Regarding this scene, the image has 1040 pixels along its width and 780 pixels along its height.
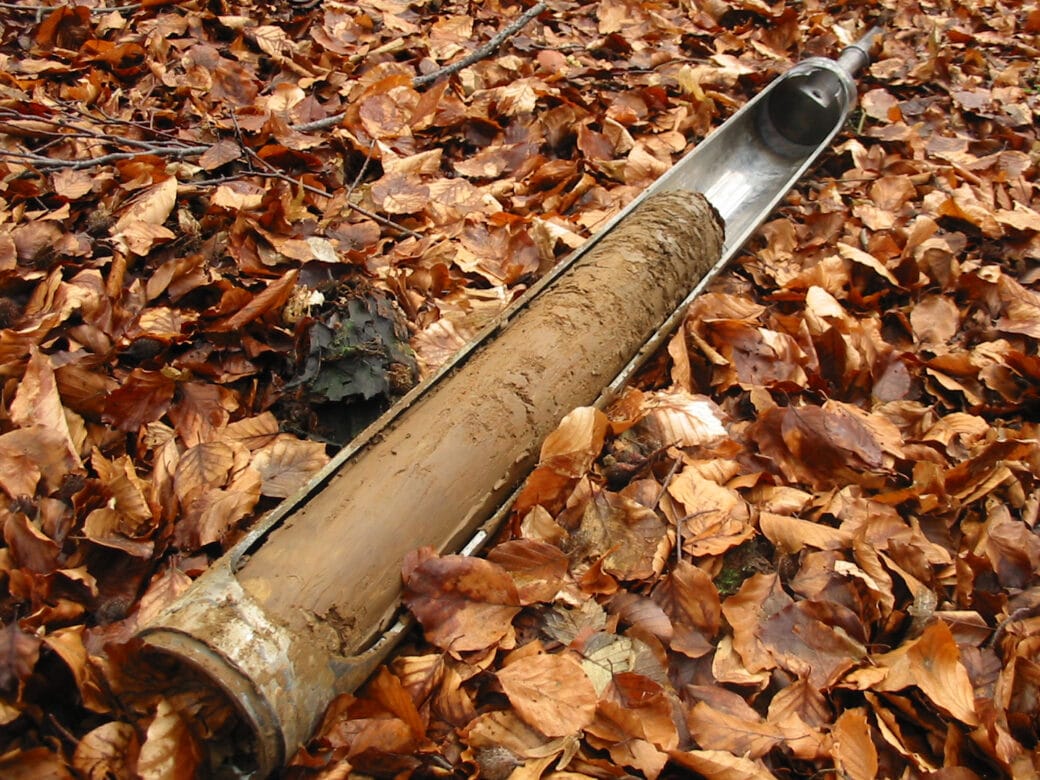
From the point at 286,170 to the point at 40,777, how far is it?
1.87 m

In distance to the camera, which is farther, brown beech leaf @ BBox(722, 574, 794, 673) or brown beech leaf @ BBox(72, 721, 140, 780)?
brown beech leaf @ BBox(722, 574, 794, 673)

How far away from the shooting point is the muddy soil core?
111cm

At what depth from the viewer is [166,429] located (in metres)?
1.68

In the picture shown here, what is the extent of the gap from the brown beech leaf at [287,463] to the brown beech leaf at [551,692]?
0.60 m

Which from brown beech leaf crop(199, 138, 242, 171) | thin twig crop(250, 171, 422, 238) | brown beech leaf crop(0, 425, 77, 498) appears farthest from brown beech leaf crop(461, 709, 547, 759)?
brown beech leaf crop(199, 138, 242, 171)

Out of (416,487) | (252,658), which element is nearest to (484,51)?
(416,487)

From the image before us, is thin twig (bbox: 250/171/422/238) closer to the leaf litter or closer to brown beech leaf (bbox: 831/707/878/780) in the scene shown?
the leaf litter

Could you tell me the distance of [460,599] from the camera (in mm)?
1344

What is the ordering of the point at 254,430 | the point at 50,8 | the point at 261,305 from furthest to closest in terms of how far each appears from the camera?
1. the point at 50,8
2. the point at 261,305
3. the point at 254,430

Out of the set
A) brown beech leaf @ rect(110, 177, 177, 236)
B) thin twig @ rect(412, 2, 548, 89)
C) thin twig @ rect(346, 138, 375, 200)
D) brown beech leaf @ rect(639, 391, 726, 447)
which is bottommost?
brown beech leaf @ rect(639, 391, 726, 447)

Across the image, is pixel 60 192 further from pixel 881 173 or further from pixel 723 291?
pixel 881 173

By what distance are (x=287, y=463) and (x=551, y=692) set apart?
0.75 metres

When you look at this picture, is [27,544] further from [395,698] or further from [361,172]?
[361,172]

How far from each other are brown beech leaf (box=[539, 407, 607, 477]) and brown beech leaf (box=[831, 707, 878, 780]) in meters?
0.66
